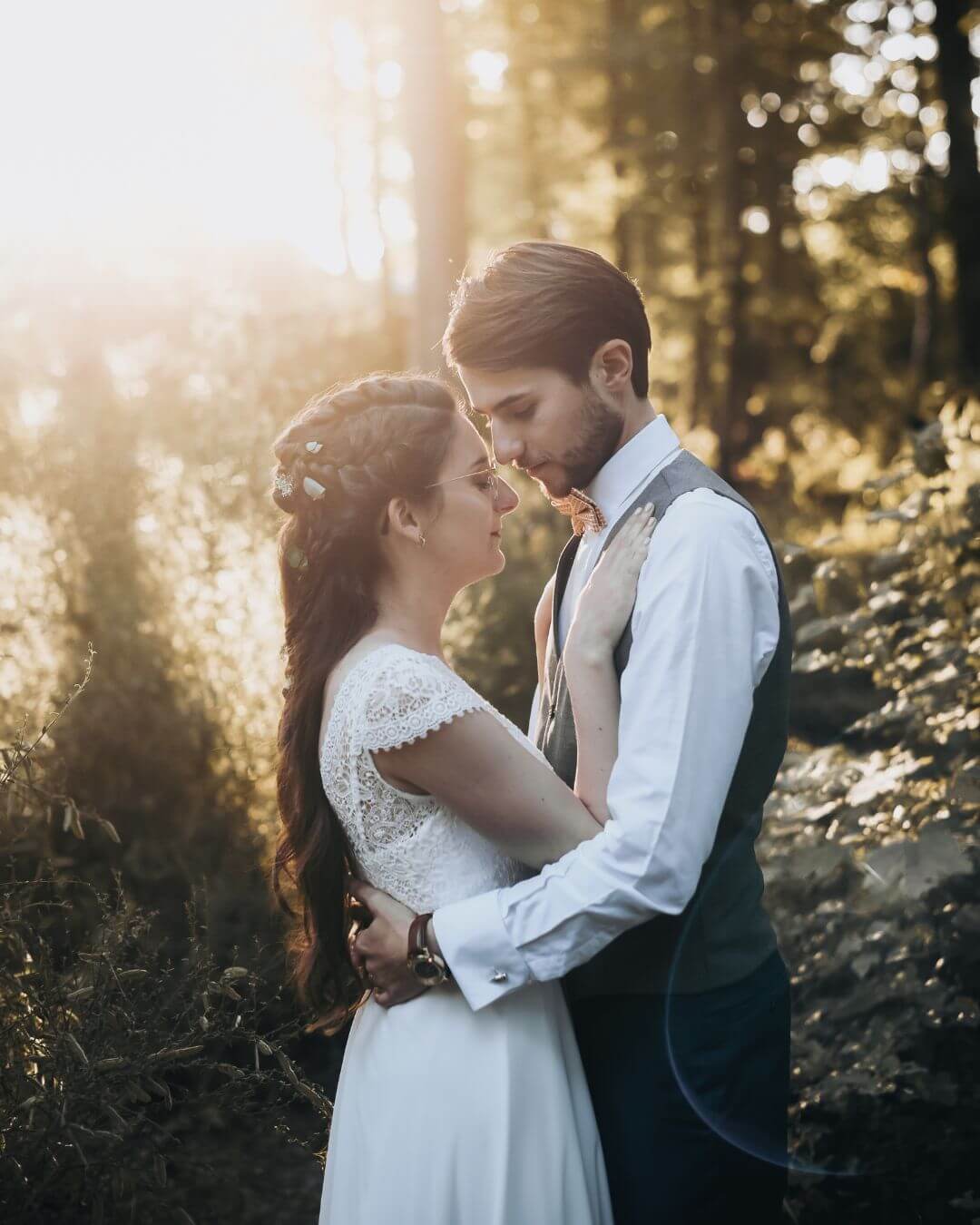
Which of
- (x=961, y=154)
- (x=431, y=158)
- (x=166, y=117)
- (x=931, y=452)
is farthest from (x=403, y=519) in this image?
(x=961, y=154)

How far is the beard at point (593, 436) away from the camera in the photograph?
2.50 meters

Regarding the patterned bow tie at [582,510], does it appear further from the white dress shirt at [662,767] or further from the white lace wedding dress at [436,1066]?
the white lace wedding dress at [436,1066]

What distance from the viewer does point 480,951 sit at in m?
2.13

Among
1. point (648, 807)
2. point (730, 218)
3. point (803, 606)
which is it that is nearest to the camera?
point (648, 807)

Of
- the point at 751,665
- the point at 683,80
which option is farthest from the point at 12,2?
the point at 683,80

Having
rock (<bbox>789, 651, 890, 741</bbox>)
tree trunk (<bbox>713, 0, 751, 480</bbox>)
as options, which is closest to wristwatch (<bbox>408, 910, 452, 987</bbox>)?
rock (<bbox>789, 651, 890, 741</bbox>)

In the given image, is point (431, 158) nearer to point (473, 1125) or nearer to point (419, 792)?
point (419, 792)

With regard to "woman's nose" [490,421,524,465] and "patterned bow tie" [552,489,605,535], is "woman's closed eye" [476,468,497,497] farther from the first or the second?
"patterned bow tie" [552,489,605,535]

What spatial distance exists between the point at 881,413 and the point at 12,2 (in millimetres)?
14087

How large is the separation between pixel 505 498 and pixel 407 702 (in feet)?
1.88

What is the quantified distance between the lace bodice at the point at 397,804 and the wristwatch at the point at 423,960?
0.26ft

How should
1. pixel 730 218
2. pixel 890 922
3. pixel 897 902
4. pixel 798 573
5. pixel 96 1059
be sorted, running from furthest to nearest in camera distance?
pixel 730 218 < pixel 798 573 < pixel 890 922 < pixel 897 902 < pixel 96 1059

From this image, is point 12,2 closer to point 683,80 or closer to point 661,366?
point 683,80

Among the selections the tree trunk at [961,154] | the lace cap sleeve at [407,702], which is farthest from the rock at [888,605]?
the tree trunk at [961,154]
